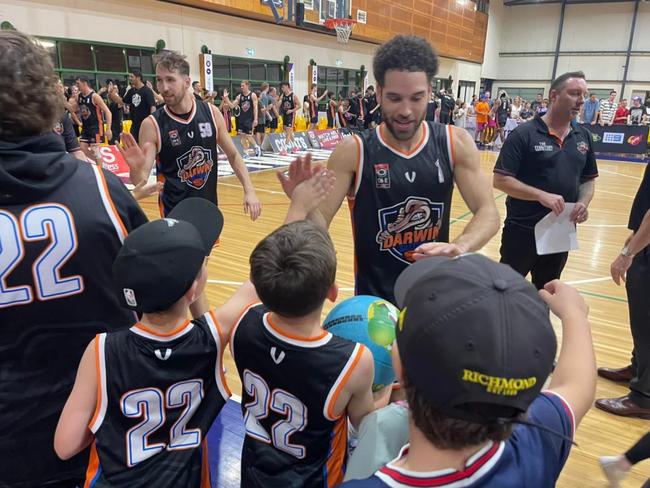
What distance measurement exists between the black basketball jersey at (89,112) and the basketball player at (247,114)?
169 inches

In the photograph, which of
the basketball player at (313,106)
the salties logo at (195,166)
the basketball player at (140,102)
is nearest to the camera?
the salties logo at (195,166)

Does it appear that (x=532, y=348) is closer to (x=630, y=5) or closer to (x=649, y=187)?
(x=649, y=187)

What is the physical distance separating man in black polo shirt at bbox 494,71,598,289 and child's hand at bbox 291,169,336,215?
212 centimetres

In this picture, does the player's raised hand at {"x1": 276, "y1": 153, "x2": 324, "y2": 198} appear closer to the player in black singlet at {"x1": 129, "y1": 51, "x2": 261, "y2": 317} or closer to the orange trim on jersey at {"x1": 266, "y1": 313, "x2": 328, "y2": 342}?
the orange trim on jersey at {"x1": 266, "y1": 313, "x2": 328, "y2": 342}

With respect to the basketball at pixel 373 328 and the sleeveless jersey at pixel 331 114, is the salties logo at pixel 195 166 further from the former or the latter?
the sleeveless jersey at pixel 331 114

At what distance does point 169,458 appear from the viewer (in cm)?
151

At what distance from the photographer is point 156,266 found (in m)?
1.39

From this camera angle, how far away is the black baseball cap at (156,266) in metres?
1.37

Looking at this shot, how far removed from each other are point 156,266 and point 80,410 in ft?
1.58

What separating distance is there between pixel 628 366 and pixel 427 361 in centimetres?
357

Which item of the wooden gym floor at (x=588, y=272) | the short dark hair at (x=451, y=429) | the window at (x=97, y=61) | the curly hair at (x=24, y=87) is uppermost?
the window at (x=97, y=61)

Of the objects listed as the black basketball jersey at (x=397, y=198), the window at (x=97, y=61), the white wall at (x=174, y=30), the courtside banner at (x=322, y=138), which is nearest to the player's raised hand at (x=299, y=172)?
the black basketball jersey at (x=397, y=198)

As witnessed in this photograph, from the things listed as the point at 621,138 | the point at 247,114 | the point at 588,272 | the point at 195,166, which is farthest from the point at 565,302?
the point at 621,138

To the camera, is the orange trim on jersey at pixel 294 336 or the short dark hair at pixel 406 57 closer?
the orange trim on jersey at pixel 294 336
